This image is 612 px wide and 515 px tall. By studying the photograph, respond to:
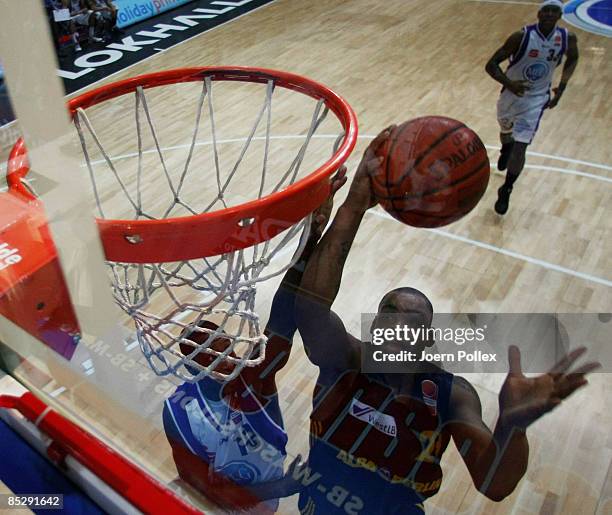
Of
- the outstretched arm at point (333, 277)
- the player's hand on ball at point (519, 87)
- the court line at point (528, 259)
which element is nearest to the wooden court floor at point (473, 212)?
the court line at point (528, 259)

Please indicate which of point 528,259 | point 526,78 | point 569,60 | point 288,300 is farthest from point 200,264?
point 569,60

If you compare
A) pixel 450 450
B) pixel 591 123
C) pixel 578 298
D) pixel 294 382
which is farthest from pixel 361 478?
pixel 591 123

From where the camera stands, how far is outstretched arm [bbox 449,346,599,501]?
28.7 inches

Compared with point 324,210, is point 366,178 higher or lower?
higher

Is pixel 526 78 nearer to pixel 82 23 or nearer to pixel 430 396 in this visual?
pixel 430 396

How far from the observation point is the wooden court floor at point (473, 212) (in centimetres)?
130

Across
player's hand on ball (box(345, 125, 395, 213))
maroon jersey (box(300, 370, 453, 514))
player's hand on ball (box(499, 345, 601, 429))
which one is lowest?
maroon jersey (box(300, 370, 453, 514))

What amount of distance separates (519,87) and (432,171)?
1573 millimetres

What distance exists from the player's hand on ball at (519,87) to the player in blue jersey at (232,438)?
1.41 m

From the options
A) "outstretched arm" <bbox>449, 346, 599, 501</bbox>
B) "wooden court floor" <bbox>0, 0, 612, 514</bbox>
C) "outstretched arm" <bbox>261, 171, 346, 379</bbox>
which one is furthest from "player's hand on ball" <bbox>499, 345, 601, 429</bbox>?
"outstretched arm" <bbox>261, 171, 346, 379</bbox>

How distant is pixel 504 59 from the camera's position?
7.31 ft

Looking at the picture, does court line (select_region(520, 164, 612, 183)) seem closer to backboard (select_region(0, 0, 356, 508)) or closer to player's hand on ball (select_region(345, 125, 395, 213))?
backboard (select_region(0, 0, 356, 508))

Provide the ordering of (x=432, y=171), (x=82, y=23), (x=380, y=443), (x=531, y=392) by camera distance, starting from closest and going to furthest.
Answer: (x=531, y=392), (x=432, y=171), (x=380, y=443), (x=82, y=23)

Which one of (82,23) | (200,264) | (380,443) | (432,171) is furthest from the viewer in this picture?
(82,23)
